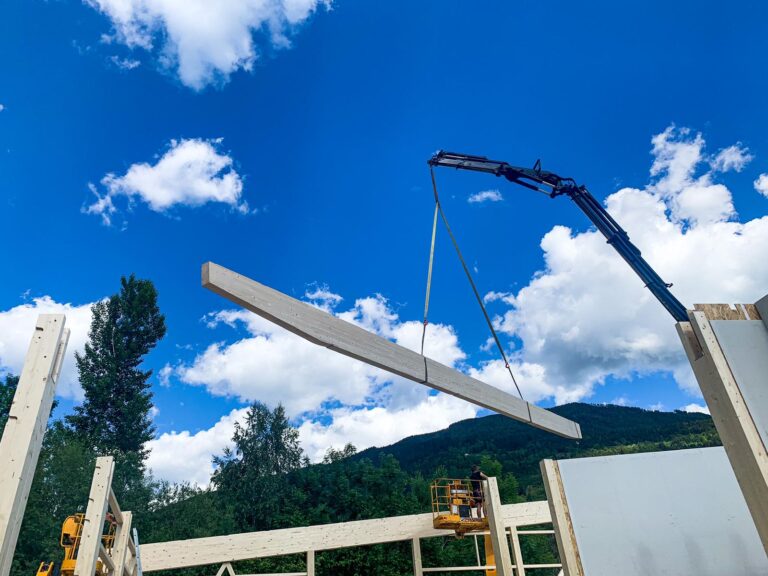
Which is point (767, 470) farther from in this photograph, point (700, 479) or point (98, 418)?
point (98, 418)

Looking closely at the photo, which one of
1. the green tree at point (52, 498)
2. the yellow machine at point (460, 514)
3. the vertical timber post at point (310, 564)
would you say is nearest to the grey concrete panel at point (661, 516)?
the yellow machine at point (460, 514)

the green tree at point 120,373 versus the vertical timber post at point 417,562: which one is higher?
the green tree at point 120,373

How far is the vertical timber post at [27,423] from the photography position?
230 cm

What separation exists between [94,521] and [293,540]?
6072 mm

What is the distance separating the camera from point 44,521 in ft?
54.3

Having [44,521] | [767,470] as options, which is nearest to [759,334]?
[767,470]

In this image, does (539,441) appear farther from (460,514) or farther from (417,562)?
(460,514)

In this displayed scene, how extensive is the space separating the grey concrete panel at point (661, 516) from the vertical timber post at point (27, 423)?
6.24 m

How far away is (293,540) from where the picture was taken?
9992mm

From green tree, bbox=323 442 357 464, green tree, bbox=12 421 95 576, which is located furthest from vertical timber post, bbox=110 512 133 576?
green tree, bbox=323 442 357 464

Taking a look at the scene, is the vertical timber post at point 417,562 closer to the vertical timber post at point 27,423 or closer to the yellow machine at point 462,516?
the yellow machine at point 462,516

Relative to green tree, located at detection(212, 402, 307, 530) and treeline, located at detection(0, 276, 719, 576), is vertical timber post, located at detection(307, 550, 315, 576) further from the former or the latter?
green tree, located at detection(212, 402, 307, 530)

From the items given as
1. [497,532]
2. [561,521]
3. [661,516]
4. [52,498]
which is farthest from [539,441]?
[561,521]

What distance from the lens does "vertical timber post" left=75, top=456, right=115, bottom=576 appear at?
452 cm
